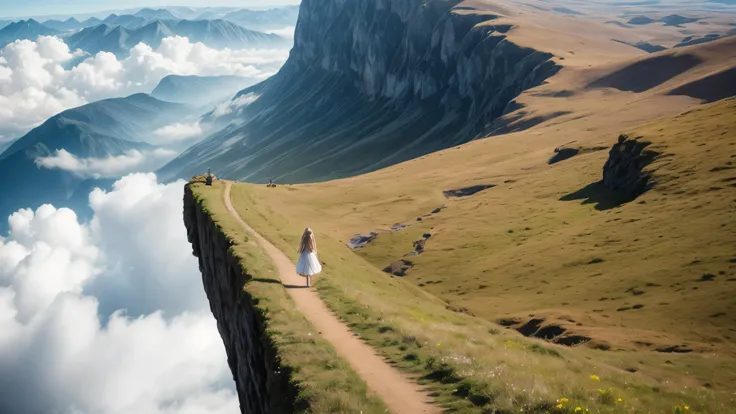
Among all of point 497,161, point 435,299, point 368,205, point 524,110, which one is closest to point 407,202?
point 368,205

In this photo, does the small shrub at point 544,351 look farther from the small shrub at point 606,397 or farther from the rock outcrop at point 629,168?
the rock outcrop at point 629,168

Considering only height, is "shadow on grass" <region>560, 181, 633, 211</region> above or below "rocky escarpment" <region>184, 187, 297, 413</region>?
below

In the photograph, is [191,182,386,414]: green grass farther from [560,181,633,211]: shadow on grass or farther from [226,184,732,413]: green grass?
[560,181,633,211]: shadow on grass

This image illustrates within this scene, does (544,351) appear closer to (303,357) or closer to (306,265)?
(303,357)

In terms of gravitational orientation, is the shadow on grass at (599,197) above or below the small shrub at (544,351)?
below

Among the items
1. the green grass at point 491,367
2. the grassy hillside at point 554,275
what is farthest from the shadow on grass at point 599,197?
the green grass at point 491,367

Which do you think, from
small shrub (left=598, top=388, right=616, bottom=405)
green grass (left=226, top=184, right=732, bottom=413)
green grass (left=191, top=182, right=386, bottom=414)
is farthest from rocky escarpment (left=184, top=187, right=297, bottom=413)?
small shrub (left=598, top=388, right=616, bottom=405)

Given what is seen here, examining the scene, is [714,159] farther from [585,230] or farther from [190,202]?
[190,202]
